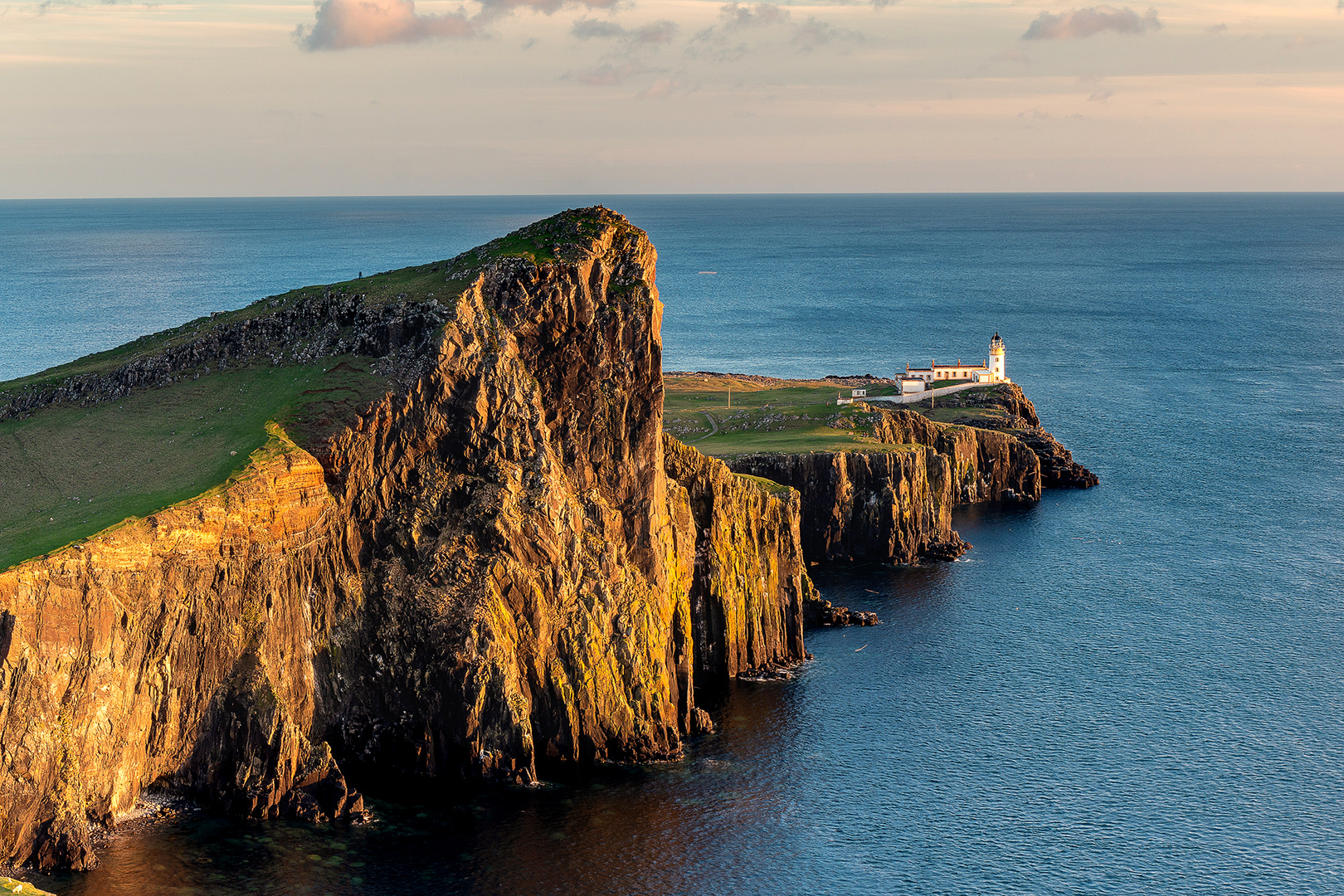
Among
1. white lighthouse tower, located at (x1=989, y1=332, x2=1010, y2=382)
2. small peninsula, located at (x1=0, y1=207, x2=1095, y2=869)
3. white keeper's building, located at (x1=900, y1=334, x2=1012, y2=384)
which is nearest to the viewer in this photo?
small peninsula, located at (x1=0, y1=207, x2=1095, y2=869)

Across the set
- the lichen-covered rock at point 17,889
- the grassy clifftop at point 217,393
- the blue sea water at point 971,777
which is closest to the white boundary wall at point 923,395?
the blue sea water at point 971,777

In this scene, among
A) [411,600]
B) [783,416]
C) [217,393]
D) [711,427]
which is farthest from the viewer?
[783,416]

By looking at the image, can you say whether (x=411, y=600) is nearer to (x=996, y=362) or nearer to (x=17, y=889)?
(x=17, y=889)

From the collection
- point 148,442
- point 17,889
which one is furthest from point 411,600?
point 17,889

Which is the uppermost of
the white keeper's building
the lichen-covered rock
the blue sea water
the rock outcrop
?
the white keeper's building

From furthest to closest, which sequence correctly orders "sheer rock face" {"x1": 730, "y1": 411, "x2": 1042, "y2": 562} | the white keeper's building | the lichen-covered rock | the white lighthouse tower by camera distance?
the white lighthouse tower → the white keeper's building → "sheer rock face" {"x1": 730, "y1": 411, "x2": 1042, "y2": 562} → the lichen-covered rock

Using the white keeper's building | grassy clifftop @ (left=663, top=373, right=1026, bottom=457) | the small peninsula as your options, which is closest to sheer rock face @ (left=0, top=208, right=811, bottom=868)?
the small peninsula

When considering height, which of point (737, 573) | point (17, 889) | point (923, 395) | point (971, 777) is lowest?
point (971, 777)

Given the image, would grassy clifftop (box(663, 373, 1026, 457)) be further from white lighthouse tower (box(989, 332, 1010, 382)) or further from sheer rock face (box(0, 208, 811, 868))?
sheer rock face (box(0, 208, 811, 868))

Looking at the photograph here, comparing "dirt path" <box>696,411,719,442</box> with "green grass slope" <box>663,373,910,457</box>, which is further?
"dirt path" <box>696,411,719,442</box>
